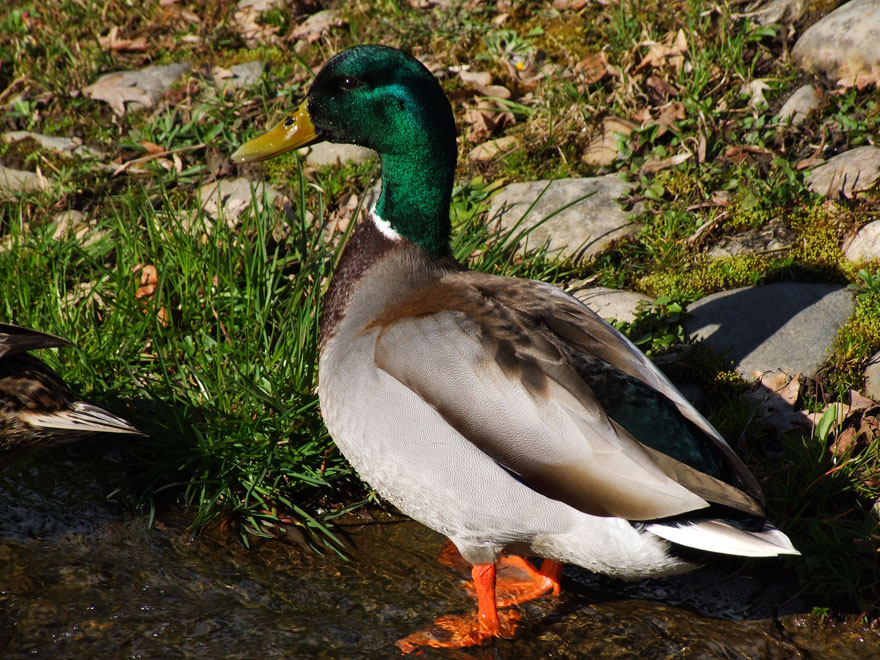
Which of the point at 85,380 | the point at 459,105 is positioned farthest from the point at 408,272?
the point at 459,105

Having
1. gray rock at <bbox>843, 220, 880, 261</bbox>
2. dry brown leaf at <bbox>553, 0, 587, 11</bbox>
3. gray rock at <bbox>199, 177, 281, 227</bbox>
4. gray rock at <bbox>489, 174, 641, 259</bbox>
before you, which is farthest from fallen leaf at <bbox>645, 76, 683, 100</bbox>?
gray rock at <bbox>199, 177, 281, 227</bbox>

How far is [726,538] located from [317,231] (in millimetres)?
2408

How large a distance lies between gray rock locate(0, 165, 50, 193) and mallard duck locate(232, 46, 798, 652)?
7.45 feet

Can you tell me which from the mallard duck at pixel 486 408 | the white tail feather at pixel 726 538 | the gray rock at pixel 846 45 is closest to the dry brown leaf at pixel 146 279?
the mallard duck at pixel 486 408

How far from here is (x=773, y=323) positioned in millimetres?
3672

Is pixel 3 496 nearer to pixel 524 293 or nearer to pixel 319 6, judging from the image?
pixel 524 293

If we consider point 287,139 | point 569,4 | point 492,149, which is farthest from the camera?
point 569,4

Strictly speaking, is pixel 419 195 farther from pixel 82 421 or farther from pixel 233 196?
pixel 233 196

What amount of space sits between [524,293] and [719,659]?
49.9 inches

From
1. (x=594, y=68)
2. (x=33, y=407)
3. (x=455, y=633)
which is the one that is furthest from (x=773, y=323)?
(x=33, y=407)

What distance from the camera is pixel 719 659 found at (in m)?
2.74

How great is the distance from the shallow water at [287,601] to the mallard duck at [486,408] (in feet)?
0.52

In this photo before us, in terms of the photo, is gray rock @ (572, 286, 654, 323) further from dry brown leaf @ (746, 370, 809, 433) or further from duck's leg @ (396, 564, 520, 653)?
duck's leg @ (396, 564, 520, 653)

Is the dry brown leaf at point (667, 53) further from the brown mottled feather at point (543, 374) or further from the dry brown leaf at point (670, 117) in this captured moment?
the brown mottled feather at point (543, 374)
